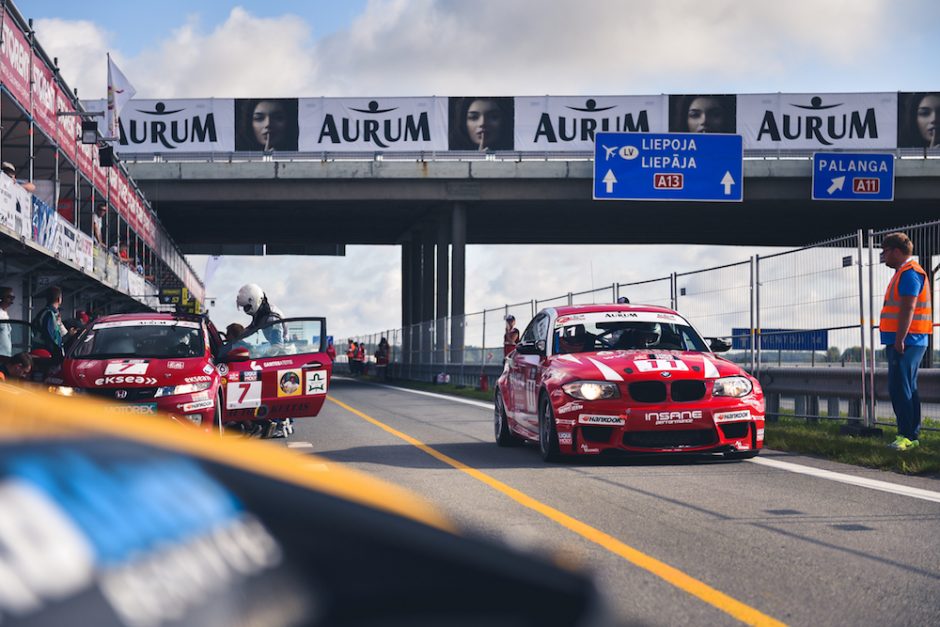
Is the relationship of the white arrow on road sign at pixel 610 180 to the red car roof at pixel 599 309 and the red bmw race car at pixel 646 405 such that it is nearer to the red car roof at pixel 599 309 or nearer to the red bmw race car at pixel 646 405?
the red car roof at pixel 599 309

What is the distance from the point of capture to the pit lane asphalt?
14.8ft

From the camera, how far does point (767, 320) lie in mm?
14914

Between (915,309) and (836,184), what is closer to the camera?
(915,309)

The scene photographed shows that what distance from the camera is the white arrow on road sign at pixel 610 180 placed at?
116 feet

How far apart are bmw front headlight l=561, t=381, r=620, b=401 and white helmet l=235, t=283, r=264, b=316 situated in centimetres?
480

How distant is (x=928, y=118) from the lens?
39.1 m

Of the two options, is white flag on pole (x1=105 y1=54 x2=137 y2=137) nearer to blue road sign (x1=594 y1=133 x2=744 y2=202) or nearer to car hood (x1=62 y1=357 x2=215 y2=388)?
blue road sign (x1=594 y1=133 x2=744 y2=202)

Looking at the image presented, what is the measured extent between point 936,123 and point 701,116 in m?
8.00

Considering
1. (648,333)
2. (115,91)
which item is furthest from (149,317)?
(115,91)

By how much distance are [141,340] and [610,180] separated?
2479cm

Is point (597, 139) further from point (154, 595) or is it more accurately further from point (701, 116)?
point (154, 595)

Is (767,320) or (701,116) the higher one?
(701,116)

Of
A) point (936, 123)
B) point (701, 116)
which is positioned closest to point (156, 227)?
point (701, 116)

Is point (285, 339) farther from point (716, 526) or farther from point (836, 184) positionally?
point (836, 184)
